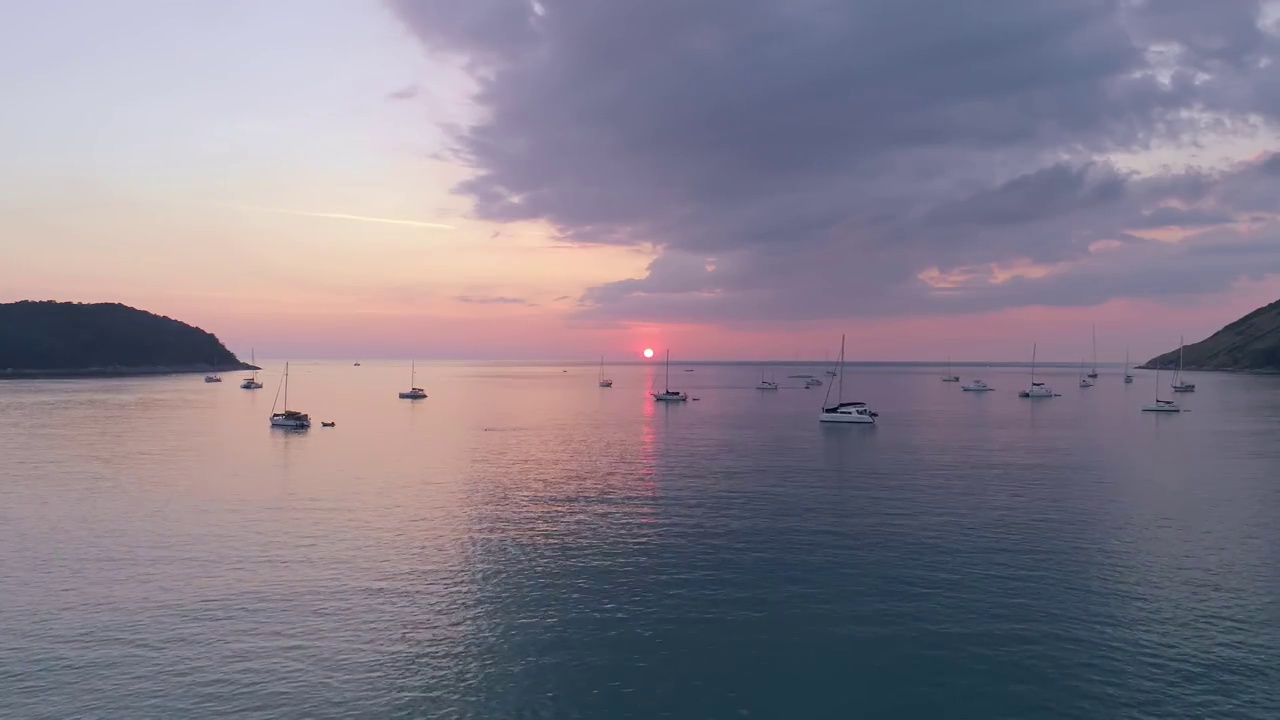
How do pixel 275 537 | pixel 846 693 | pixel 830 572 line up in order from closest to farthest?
pixel 846 693 < pixel 830 572 < pixel 275 537

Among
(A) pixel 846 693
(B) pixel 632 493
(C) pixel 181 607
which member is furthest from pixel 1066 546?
(C) pixel 181 607

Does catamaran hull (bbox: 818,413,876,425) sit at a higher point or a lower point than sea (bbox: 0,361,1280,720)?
higher

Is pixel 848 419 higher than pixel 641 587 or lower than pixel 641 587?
higher

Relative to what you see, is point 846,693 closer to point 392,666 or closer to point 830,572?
point 830,572

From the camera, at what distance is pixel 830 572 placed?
41.7 meters

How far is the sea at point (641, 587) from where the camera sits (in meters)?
27.5

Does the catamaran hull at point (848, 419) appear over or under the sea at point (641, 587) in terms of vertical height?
over

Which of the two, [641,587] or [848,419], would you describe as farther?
[848,419]

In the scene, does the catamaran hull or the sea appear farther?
the catamaran hull

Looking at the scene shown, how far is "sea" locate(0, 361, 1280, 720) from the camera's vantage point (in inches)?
1084

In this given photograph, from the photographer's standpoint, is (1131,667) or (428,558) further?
(428,558)

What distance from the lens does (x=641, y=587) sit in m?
39.2

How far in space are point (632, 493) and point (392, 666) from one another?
37081 millimetres

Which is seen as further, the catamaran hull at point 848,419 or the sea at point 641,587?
the catamaran hull at point 848,419
